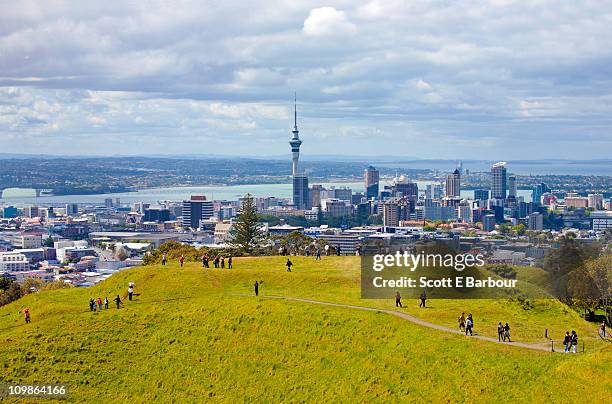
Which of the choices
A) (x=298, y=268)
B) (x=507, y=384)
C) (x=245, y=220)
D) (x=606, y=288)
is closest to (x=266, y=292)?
(x=298, y=268)

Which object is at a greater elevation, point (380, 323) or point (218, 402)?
point (380, 323)

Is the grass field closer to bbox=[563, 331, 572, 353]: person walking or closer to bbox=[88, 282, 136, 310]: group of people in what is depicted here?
bbox=[88, 282, 136, 310]: group of people

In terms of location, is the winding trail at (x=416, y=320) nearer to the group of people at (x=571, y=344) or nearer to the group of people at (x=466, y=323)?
the group of people at (x=466, y=323)

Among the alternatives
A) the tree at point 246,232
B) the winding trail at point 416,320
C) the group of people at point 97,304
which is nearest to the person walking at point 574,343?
the winding trail at point 416,320

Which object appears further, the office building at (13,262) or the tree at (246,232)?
the office building at (13,262)

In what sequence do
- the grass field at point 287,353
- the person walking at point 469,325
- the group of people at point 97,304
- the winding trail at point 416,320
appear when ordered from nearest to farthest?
the grass field at point 287,353
the winding trail at point 416,320
the person walking at point 469,325
the group of people at point 97,304

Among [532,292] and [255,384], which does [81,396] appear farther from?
[532,292]

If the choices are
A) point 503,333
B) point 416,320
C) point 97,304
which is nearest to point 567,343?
point 503,333
